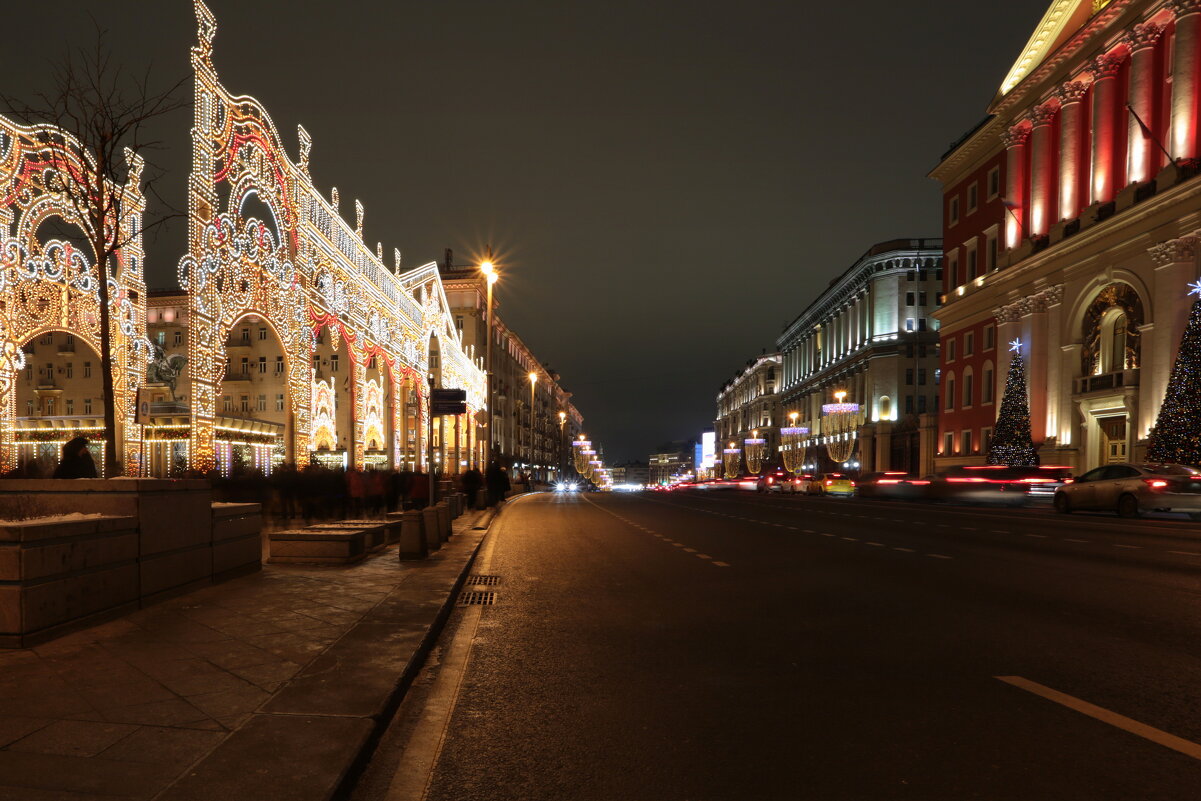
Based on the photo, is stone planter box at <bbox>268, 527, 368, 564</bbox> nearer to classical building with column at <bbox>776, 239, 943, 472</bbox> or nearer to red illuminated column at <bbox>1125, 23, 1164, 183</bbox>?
red illuminated column at <bbox>1125, 23, 1164, 183</bbox>

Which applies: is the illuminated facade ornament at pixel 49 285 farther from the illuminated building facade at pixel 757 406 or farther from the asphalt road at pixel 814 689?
the illuminated building facade at pixel 757 406

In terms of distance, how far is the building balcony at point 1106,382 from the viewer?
35.4m

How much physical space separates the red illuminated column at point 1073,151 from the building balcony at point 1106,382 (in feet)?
27.7

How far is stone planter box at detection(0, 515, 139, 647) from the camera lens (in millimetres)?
5684

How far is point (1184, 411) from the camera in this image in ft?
86.5

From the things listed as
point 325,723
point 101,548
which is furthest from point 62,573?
point 325,723

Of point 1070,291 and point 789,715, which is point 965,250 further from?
point 789,715

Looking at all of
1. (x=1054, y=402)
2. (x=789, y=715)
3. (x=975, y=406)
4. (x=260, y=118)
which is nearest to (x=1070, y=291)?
(x=1054, y=402)

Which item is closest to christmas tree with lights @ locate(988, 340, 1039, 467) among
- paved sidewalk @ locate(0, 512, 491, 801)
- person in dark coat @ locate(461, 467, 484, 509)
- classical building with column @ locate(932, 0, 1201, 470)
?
classical building with column @ locate(932, 0, 1201, 470)

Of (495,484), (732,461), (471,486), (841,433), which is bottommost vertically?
(732,461)

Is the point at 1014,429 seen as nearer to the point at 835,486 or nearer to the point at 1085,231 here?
the point at 1085,231

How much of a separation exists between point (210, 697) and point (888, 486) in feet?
136

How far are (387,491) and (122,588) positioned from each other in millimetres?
16635

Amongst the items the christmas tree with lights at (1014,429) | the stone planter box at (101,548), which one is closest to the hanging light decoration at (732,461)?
the christmas tree with lights at (1014,429)
